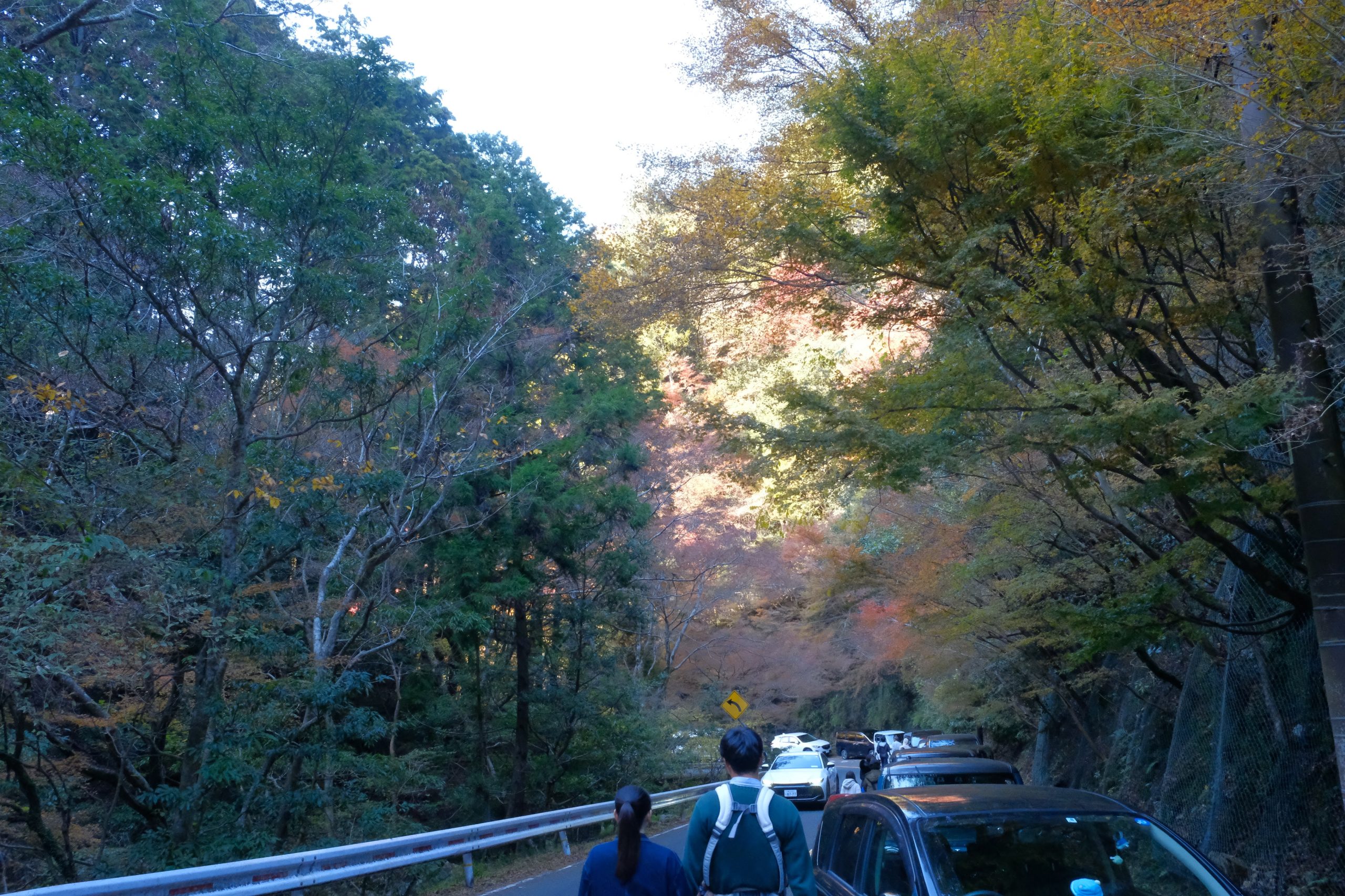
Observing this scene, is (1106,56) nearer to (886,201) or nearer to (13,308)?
(886,201)

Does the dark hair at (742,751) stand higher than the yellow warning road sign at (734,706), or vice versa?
the dark hair at (742,751)

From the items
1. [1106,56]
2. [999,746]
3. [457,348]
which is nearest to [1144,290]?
[1106,56]

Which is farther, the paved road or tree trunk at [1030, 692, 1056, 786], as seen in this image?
tree trunk at [1030, 692, 1056, 786]

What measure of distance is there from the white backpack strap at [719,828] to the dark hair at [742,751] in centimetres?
13

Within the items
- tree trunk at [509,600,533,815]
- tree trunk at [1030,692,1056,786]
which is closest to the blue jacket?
tree trunk at [509,600,533,815]

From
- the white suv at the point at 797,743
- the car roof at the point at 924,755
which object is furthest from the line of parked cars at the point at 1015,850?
the white suv at the point at 797,743

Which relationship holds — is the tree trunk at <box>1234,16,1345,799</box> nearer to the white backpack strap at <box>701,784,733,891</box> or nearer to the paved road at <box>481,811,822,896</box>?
the paved road at <box>481,811,822,896</box>

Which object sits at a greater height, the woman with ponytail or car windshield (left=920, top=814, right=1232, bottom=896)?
the woman with ponytail

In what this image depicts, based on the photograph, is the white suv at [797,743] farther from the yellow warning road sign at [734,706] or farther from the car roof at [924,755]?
the car roof at [924,755]

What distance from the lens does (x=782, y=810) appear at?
388 centimetres

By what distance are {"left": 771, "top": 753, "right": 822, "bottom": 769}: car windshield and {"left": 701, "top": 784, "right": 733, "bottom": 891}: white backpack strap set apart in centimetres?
2248

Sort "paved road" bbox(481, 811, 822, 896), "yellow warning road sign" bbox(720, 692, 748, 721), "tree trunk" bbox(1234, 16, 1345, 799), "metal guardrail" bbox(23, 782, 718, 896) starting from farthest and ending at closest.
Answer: "yellow warning road sign" bbox(720, 692, 748, 721) < "paved road" bbox(481, 811, 822, 896) < "tree trunk" bbox(1234, 16, 1345, 799) < "metal guardrail" bbox(23, 782, 718, 896)

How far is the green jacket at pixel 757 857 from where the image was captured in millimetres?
3805

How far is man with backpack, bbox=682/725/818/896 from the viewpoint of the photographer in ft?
12.5
